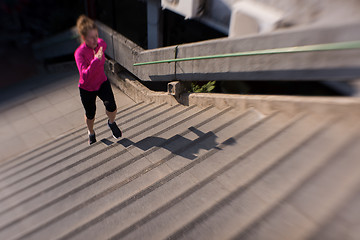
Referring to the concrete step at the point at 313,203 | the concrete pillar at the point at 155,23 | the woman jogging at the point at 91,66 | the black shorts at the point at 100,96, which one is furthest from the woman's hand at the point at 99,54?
the concrete pillar at the point at 155,23

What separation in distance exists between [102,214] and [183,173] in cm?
99

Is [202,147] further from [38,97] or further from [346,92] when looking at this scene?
[38,97]

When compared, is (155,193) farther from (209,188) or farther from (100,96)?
(100,96)

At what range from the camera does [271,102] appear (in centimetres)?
348

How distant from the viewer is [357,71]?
2.77 meters

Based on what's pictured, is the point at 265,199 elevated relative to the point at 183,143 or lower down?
elevated

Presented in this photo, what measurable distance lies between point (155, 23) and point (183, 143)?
554 cm

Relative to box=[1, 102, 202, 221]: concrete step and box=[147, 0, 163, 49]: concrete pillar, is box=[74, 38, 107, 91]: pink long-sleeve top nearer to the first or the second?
box=[1, 102, 202, 221]: concrete step

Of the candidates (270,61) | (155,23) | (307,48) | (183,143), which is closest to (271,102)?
(270,61)

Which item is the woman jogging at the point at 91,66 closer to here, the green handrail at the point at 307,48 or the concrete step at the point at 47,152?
the concrete step at the point at 47,152

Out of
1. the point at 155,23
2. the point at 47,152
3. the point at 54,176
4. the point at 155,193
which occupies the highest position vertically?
the point at 155,23

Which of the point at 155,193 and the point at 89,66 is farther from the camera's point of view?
the point at 89,66

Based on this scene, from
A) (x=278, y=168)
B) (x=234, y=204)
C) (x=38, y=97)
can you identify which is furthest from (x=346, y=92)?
(x=38, y=97)

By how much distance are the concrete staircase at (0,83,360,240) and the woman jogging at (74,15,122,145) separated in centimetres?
77
